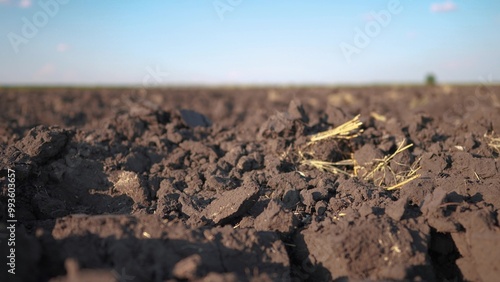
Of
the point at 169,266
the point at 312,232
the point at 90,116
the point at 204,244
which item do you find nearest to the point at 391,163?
the point at 312,232

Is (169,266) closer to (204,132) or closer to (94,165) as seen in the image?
(94,165)

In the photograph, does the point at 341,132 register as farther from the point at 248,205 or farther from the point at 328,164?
the point at 248,205

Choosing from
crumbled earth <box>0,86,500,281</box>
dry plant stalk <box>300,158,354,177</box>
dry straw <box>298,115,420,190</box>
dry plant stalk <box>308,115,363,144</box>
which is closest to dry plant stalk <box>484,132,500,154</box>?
crumbled earth <box>0,86,500,281</box>

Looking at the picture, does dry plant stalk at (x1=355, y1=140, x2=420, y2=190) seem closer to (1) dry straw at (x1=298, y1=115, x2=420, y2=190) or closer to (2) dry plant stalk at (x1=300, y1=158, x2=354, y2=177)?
(1) dry straw at (x1=298, y1=115, x2=420, y2=190)

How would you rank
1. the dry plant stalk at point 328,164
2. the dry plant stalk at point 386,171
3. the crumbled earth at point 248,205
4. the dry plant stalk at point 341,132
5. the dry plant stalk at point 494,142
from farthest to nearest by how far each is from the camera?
1. the dry plant stalk at point 494,142
2. the dry plant stalk at point 341,132
3. the dry plant stalk at point 328,164
4. the dry plant stalk at point 386,171
5. the crumbled earth at point 248,205

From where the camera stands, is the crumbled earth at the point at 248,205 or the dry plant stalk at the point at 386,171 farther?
the dry plant stalk at the point at 386,171

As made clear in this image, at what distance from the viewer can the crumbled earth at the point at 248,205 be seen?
2701 mm

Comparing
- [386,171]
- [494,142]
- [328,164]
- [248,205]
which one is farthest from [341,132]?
[494,142]

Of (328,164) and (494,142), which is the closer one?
(328,164)

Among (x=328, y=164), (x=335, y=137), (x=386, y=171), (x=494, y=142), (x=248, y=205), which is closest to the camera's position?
(x=248, y=205)

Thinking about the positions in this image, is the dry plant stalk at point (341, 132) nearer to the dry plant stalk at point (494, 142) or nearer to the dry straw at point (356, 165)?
the dry straw at point (356, 165)

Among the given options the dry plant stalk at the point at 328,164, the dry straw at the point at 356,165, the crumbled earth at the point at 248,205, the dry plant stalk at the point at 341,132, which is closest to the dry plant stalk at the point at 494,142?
the crumbled earth at the point at 248,205

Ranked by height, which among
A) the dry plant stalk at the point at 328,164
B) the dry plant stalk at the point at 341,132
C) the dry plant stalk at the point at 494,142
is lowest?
the dry plant stalk at the point at 494,142

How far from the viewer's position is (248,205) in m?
3.51
